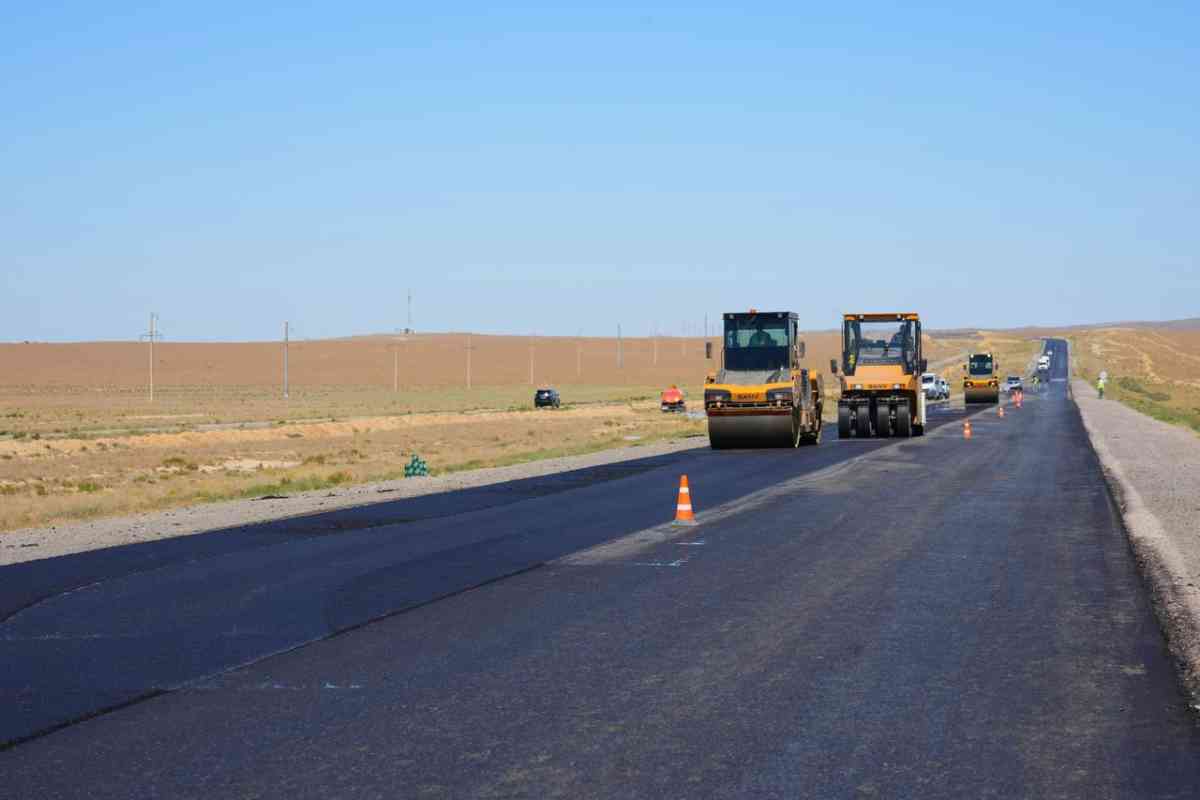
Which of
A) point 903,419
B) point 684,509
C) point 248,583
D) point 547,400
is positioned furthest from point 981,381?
point 248,583

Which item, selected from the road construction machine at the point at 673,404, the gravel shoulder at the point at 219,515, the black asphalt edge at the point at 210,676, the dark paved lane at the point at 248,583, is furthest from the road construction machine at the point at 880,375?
the road construction machine at the point at 673,404

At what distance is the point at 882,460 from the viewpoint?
32.5 metres

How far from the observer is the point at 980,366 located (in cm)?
7594

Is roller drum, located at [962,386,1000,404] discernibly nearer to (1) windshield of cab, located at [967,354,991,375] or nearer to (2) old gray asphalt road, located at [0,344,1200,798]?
(1) windshield of cab, located at [967,354,991,375]

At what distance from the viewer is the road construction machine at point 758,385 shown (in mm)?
36594

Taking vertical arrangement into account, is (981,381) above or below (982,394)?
above

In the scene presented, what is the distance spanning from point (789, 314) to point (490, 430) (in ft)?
98.2

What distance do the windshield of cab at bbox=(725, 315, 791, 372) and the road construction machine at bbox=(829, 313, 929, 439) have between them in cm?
435

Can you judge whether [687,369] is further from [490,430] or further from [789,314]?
[789,314]

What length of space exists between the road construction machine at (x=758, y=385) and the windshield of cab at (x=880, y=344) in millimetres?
4159

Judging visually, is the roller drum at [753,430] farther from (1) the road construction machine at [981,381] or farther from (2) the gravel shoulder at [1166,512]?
(1) the road construction machine at [981,381]

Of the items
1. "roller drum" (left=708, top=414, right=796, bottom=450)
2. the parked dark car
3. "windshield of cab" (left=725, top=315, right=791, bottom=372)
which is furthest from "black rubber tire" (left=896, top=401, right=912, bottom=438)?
the parked dark car

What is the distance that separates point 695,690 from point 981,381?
6899 centimetres

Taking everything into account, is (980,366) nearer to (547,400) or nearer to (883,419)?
(547,400)
